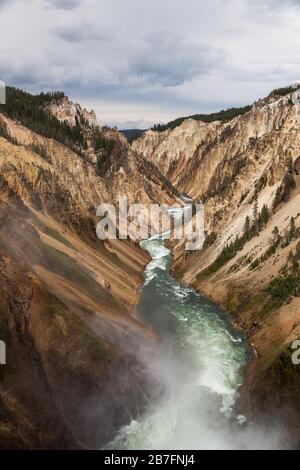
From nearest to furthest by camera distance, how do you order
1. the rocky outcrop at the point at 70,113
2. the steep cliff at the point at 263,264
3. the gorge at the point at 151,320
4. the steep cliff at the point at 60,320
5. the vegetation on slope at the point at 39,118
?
the steep cliff at the point at 60,320 < the gorge at the point at 151,320 < the steep cliff at the point at 263,264 < the vegetation on slope at the point at 39,118 < the rocky outcrop at the point at 70,113

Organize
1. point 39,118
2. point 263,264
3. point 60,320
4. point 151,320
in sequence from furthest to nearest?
1. point 39,118
2. point 263,264
3. point 151,320
4. point 60,320

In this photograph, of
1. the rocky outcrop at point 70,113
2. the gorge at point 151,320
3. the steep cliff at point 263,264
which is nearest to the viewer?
the gorge at point 151,320

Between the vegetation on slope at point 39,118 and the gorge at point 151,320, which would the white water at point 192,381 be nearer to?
the gorge at point 151,320

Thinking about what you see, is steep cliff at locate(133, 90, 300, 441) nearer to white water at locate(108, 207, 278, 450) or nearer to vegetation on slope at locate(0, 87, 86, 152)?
white water at locate(108, 207, 278, 450)

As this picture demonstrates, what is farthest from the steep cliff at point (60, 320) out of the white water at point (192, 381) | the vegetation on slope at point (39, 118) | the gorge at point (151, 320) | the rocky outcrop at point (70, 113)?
the rocky outcrop at point (70, 113)

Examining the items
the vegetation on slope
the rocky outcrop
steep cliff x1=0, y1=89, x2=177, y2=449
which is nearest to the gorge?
steep cliff x1=0, y1=89, x2=177, y2=449

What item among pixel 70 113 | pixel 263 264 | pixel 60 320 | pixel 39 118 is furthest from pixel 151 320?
pixel 70 113

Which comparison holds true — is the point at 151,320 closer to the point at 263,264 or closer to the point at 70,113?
the point at 263,264

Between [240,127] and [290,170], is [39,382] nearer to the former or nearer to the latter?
[290,170]
